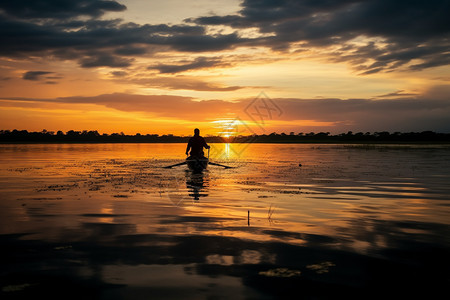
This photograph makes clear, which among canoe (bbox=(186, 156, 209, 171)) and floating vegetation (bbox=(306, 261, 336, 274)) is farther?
canoe (bbox=(186, 156, 209, 171))

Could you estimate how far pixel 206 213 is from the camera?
1332 cm

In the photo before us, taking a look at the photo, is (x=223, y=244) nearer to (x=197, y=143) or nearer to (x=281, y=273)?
(x=281, y=273)

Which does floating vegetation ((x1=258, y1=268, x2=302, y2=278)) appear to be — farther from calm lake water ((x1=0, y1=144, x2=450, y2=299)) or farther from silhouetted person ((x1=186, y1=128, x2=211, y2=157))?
silhouetted person ((x1=186, y1=128, x2=211, y2=157))

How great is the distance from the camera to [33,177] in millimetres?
24531

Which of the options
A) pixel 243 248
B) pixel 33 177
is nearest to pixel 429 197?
pixel 243 248

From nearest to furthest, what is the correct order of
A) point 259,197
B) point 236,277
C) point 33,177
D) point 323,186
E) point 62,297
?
point 62,297
point 236,277
point 259,197
point 323,186
point 33,177

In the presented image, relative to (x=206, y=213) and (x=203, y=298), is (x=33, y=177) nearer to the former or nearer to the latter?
(x=206, y=213)

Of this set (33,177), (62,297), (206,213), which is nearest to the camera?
(62,297)

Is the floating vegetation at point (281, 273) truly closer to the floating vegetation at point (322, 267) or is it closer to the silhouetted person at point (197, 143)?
the floating vegetation at point (322, 267)

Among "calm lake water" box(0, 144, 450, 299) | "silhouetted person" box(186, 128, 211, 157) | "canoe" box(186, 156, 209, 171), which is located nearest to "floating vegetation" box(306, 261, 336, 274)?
"calm lake water" box(0, 144, 450, 299)

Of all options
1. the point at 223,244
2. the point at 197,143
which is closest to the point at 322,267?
the point at 223,244

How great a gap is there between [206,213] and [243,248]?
15.0ft

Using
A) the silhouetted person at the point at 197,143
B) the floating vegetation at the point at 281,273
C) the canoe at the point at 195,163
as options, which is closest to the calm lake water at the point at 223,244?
the floating vegetation at the point at 281,273

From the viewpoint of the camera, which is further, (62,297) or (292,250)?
(292,250)
